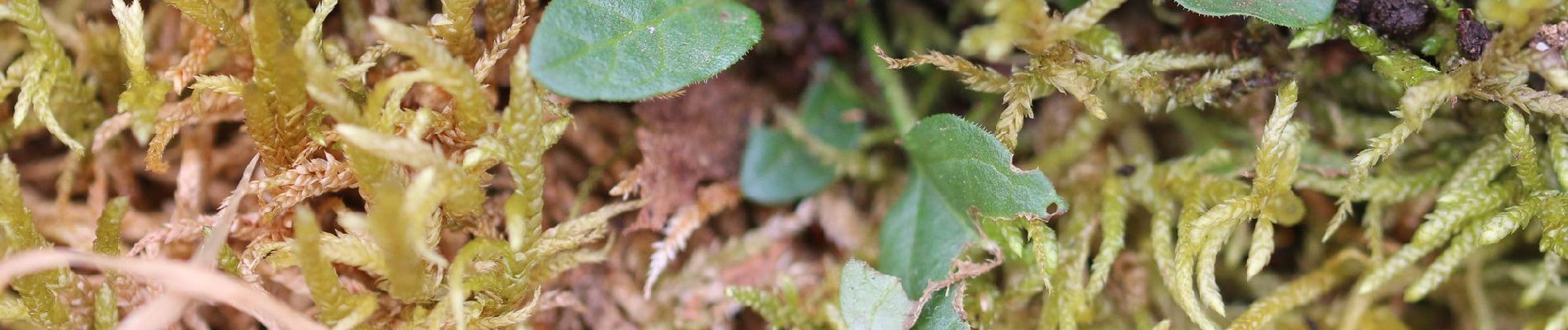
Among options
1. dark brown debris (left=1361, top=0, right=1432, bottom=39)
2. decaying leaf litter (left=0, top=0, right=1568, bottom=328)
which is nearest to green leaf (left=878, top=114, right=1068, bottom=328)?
decaying leaf litter (left=0, top=0, right=1568, bottom=328)

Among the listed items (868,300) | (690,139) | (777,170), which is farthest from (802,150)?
(868,300)

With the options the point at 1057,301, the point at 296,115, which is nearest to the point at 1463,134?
the point at 1057,301

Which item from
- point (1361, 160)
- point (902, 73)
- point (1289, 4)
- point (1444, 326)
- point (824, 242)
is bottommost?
point (1444, 326)

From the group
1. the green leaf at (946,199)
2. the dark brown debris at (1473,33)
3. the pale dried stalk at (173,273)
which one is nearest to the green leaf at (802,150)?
the green leaf at (946,199)

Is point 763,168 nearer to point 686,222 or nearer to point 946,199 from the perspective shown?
point 686,222

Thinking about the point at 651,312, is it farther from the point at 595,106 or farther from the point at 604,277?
the point at 595,106

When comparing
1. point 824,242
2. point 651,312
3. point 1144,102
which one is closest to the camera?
point 1144,102
